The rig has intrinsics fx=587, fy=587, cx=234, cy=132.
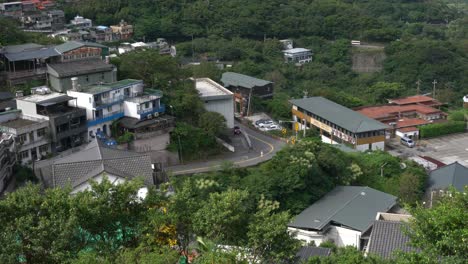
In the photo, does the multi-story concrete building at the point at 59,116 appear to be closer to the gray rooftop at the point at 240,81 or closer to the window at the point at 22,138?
the window at the point at 22,138

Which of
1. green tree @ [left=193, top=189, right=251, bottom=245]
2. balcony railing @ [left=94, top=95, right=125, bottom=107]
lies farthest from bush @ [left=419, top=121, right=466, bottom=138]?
green tree @ [left=193, top=189, right=251, bottom=245]

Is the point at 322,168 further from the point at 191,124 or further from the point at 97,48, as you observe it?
the point at 97,48

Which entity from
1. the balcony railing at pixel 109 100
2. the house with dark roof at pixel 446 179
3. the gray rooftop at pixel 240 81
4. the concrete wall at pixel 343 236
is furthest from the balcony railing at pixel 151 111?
the house with dark roof at pixel 446 179

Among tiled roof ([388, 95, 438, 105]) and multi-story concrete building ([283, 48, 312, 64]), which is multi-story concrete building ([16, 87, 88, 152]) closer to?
tiled roof ([388, 95, 438, 105])

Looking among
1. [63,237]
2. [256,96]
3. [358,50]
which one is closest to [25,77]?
[256,96]

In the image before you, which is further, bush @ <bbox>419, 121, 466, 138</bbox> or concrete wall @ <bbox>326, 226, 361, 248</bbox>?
bush @ <bbox>419, 121, 466, 138</bbox>

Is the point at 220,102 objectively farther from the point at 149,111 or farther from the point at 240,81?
the point at 240,81
